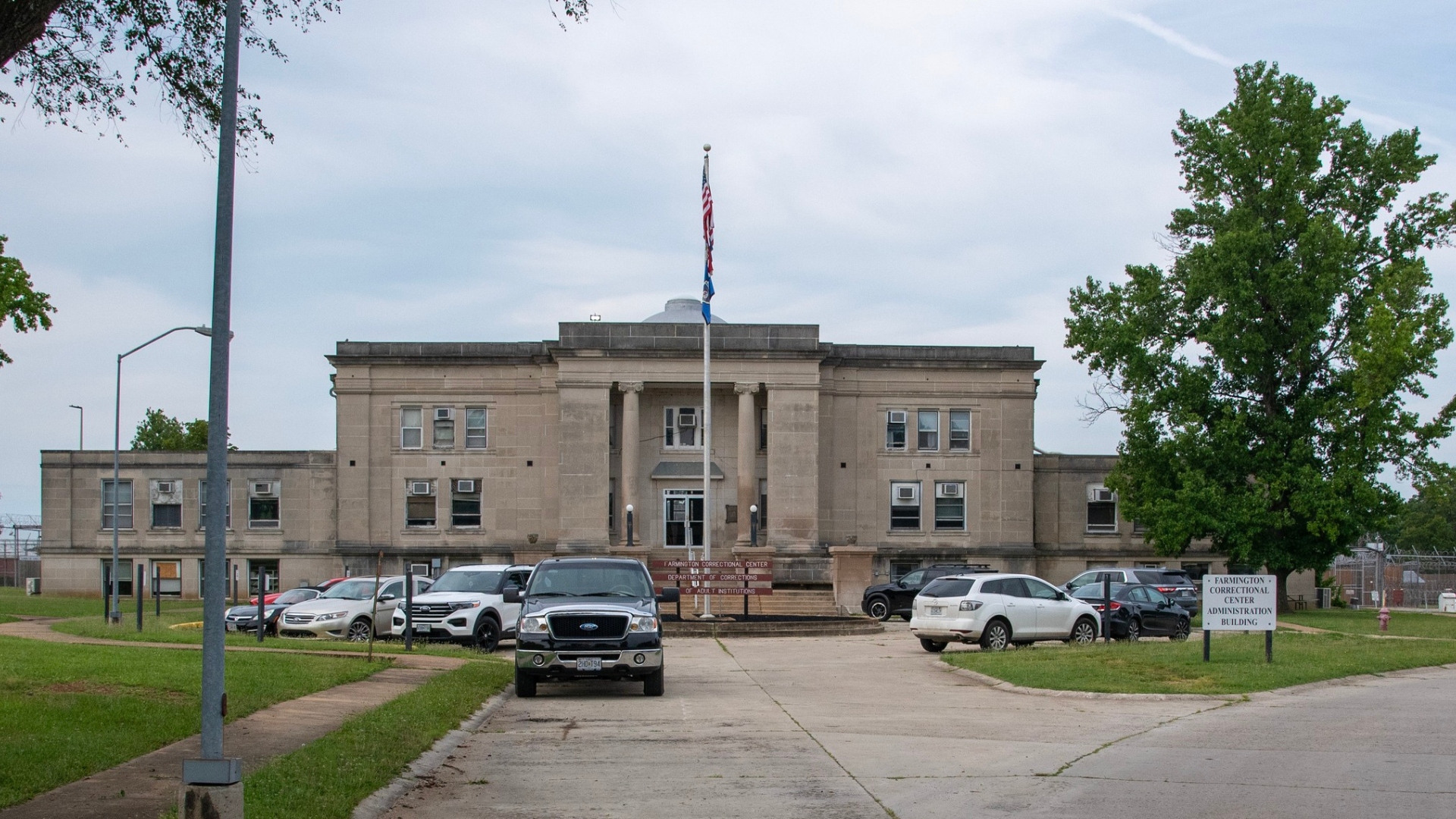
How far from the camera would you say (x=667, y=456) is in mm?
51375

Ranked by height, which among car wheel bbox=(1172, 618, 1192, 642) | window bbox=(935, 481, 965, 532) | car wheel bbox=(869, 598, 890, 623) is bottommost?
car wheel bbox=(869, 598, 890, 623)

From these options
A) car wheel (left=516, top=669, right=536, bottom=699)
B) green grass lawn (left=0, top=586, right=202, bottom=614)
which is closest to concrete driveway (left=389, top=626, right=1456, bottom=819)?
car wheel (left=516, top=669, right=536, bottom=699)

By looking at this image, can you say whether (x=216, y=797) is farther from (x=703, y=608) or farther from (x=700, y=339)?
(x=700, y=339)

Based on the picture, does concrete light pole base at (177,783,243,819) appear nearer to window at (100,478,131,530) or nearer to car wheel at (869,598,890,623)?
car wheel at (869,598,890,623)

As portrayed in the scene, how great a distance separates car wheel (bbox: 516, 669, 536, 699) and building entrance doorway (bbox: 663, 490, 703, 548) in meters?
32.0

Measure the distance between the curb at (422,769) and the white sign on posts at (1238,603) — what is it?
11.0m

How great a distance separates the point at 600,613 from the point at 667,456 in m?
33.6

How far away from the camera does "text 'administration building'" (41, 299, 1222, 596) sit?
49875 mm

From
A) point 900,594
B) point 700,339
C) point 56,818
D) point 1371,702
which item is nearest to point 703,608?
point 900,594

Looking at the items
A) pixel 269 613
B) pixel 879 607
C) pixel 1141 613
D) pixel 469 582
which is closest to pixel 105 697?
pixel 469 582

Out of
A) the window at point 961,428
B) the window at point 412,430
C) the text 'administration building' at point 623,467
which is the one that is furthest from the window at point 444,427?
the window at point 961,428

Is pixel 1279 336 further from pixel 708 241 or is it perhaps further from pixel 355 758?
pixel 355 758

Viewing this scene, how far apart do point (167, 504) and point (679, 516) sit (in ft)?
63.4

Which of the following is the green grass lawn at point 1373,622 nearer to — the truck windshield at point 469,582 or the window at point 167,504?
the truck windshield at point 469,582
